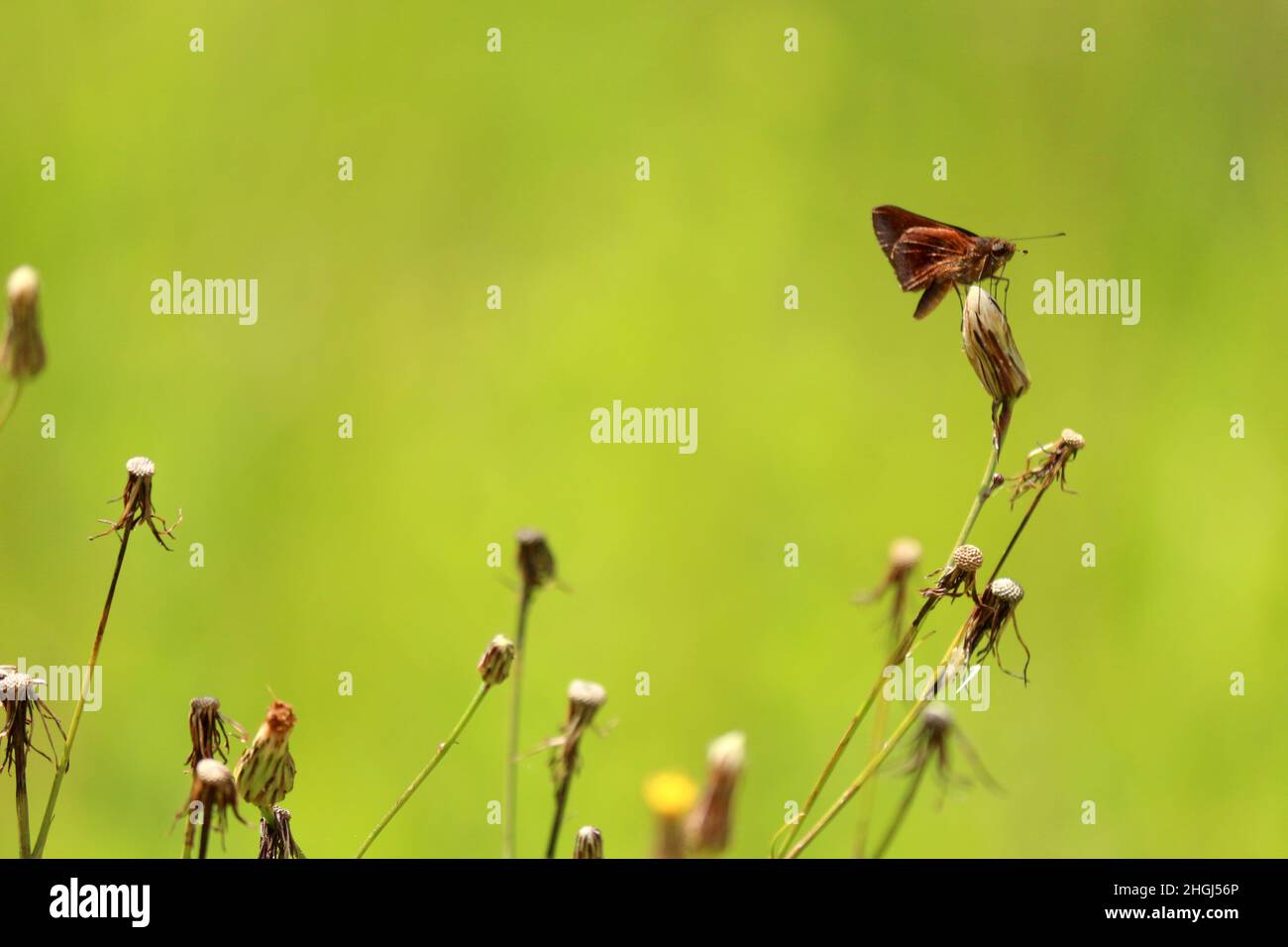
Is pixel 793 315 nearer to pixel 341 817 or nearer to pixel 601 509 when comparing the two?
pixel 601 509

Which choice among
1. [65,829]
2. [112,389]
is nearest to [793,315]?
[112,389]

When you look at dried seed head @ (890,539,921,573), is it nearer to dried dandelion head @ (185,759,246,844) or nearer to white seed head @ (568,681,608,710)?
white seed head @ (568,681,608,710)

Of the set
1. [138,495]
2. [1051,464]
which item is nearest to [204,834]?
[138,495]

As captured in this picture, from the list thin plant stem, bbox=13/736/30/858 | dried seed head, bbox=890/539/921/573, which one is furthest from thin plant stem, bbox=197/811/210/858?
dried seed head, bbox=890/539/921/573

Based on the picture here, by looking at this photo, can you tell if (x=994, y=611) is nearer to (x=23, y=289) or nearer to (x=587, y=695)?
(x=587, y=695)

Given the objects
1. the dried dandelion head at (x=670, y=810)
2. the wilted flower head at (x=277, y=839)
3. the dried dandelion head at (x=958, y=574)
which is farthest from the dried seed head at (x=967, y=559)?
the wilted flower head at (x=277, y=839)

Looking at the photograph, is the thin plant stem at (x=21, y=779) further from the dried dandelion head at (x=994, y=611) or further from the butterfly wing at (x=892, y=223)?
the butterfly wing at (x=892, y=223)

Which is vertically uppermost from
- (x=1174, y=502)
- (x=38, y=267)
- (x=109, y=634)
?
(x=38, y=267)
